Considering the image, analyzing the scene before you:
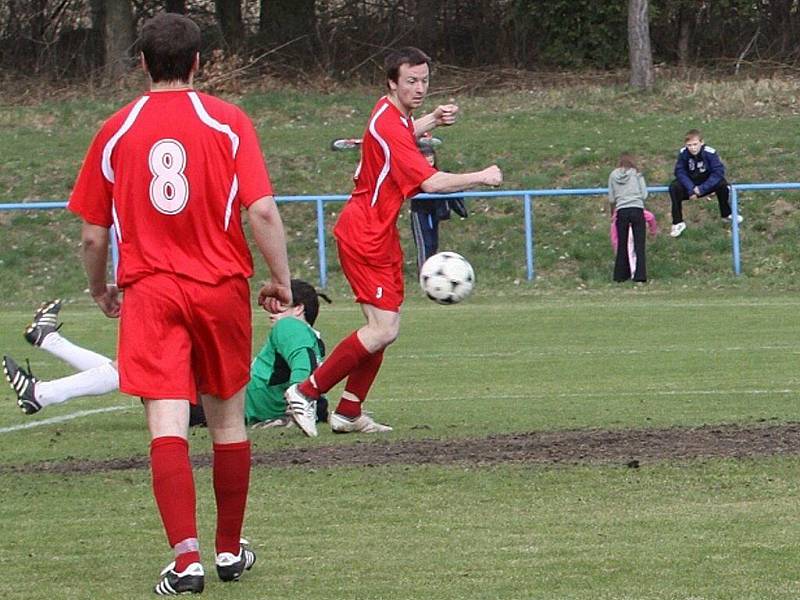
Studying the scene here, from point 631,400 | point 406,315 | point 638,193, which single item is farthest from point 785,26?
point 631,400

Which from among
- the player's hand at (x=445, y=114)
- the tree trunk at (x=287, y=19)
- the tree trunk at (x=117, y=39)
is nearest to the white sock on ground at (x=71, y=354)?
the player's hand at (x=445, y=114)

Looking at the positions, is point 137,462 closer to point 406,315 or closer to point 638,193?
point 406,315

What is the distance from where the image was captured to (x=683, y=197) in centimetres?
2402

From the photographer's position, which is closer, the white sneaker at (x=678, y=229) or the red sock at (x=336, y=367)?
the red sock at (x=336, y=367)

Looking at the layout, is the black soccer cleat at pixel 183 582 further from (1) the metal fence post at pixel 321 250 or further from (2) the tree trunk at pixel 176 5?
(2) the tree trunk at pixel 176 5

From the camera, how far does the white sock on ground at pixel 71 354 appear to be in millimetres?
10742

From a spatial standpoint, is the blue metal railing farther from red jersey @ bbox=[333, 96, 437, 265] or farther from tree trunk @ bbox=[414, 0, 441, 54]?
red jersey @ bbox=[333, 96, 437, 265]

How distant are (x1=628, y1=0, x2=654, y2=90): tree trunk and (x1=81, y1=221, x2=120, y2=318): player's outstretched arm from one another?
89.3 feet

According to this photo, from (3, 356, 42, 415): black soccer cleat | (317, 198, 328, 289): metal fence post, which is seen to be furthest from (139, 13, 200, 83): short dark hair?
(317, 198, 328, 289): metal fence post

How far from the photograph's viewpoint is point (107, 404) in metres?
12.3

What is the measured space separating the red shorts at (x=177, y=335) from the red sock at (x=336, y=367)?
361cm

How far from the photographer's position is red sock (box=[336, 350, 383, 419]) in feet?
31.8

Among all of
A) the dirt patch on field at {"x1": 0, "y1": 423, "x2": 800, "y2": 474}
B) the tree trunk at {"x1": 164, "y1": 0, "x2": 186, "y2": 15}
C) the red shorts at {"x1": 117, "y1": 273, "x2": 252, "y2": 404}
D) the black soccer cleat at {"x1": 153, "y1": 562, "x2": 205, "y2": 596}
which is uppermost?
the tree trunk at {"x1": 164, "y1": 0, "x2": 186, "y2": 15}

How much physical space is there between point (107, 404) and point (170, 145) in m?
6.88
